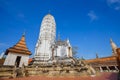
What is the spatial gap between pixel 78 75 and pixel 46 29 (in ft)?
75.2

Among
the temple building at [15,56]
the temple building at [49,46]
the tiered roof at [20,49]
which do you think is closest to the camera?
the temple building at [15,56]

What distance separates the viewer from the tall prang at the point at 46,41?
27.2 metres

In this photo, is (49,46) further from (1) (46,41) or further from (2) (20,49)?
(2) (20,49)

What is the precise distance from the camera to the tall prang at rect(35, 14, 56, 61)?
27.2 meters

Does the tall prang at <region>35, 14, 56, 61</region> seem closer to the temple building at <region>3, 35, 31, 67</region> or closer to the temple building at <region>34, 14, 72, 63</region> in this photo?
the temple building at <region>34, 14, 72, 63</region>

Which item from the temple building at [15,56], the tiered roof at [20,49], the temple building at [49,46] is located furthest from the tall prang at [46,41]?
the temple building at [15,56]

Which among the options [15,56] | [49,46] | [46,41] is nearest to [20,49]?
[15,56]

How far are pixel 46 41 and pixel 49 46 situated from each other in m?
2.17

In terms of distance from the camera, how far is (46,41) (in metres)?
30.1

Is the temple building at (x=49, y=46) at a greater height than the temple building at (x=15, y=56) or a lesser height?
greater

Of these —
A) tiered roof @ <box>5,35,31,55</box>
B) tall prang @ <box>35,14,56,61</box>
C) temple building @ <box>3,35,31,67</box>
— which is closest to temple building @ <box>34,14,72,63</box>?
tall prang @ <box>35,14,56,61</box>

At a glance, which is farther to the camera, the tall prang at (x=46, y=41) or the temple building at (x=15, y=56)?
the tall prang at (x=46, y=41)

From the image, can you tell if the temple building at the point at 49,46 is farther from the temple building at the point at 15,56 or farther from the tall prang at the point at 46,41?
the temple building at the point at 15,56

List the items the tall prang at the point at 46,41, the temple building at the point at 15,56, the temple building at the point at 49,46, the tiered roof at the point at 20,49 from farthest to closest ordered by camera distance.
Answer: the tall prang at the point at 46,41 → the temple building at the point at 49,46 → the tiered roof at the point at 20,49 → the temple building at the point at 15,56
